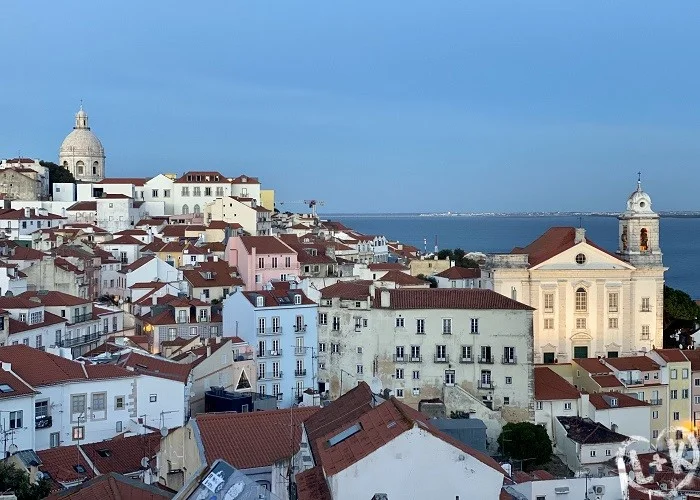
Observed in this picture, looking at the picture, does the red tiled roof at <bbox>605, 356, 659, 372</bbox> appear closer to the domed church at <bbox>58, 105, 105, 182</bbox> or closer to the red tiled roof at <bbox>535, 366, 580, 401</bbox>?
the red tiled roof at <bbox>535, 366, 580, 401</bbox>

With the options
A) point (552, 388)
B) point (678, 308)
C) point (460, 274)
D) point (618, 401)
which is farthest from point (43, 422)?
point (678, 308)

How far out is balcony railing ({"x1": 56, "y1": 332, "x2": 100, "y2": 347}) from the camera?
36388 mm

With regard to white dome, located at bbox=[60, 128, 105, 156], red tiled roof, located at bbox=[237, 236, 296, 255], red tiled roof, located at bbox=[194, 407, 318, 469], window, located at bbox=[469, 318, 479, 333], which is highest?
white dome, located at bbox=[60, 128, 105, 156]

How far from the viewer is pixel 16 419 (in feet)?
76.8

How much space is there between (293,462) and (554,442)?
20.2 meters

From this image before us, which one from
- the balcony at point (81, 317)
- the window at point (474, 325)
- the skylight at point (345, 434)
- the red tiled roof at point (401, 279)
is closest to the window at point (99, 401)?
the skylight at point (345, 434)

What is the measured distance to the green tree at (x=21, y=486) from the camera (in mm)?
16500

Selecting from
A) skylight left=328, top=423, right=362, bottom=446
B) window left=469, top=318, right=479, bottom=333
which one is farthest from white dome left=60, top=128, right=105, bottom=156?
skylight left=328, top=423, right=362, bottom=446

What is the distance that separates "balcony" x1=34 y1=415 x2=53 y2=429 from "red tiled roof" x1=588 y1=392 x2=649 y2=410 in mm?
20228

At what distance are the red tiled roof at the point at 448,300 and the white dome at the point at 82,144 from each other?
6825cm

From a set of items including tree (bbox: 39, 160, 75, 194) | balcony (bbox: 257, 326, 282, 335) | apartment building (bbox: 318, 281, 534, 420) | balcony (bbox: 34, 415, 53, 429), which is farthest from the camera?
tree (bbox: 39, 160, 75, 194)

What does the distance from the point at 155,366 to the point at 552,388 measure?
50.8 ft

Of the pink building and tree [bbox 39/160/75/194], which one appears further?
tree [bbox 39/160/75/194]

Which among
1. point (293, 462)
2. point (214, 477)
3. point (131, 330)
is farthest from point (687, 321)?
point (214, 477)
